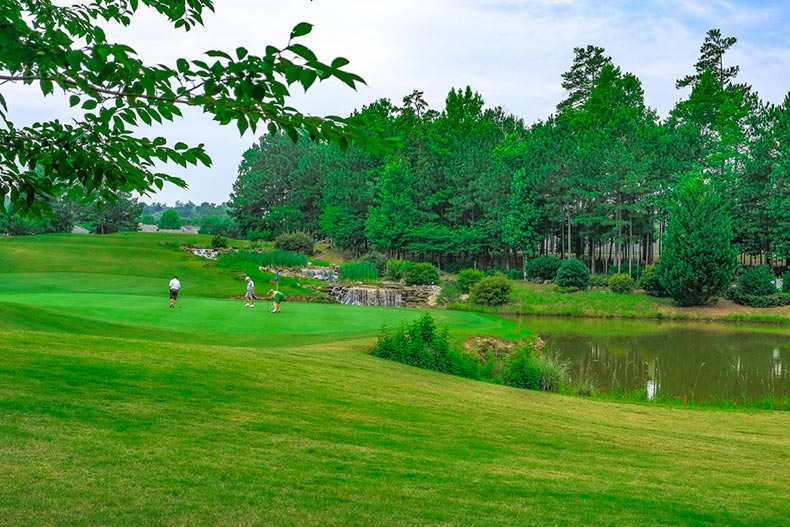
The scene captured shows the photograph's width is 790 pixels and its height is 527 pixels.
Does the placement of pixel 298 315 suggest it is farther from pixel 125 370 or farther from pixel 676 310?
pixel 676 310

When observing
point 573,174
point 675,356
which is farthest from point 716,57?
point 675,356

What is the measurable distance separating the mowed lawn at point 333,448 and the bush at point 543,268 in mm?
34582

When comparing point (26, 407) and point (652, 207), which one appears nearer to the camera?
point (26, 407)

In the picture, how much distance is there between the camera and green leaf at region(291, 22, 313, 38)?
3236mm

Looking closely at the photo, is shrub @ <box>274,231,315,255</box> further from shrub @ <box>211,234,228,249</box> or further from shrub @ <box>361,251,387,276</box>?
shrub @ <box>361,251,387,276</box>

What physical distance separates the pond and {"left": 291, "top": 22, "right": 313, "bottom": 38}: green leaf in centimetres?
1631

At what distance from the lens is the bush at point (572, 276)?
45281mm

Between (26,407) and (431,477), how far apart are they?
435cm

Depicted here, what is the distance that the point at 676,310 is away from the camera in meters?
41.6

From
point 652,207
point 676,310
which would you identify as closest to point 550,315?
point 676,310

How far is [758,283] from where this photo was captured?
139 ft

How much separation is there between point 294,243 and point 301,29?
2404 inches

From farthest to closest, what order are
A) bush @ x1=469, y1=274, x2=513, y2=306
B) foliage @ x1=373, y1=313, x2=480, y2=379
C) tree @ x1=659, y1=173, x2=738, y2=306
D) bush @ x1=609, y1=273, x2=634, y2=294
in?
bush @ x1=609, y1=273, x2=634, y2=294
bush @ x1=469, y1=274, x2=513, y2=306
tree @ x1=659, y1=173, x2=738, y2=306
foliage @ x1=373, y1=313, x2=480, y2=379

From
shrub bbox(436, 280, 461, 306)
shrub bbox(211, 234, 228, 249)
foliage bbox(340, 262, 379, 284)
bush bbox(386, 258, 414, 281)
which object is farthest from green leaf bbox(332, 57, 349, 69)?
shrub bbox(211, 234, 228, 249)
